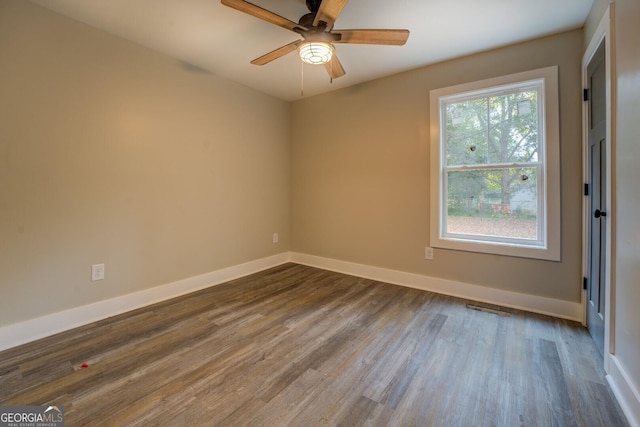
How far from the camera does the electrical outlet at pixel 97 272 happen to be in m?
2.29

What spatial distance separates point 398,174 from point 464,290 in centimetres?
144

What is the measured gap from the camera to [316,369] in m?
1.67

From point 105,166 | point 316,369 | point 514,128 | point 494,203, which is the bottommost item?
point 316,369

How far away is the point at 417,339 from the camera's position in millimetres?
2012

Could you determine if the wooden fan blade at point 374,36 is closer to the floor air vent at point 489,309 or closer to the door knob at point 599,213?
the door knob at point 599,213

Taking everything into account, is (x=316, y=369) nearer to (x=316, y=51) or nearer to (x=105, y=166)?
(x=316, y=51)

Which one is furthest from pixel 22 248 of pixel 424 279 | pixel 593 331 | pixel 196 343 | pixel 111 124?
pixel 593 331

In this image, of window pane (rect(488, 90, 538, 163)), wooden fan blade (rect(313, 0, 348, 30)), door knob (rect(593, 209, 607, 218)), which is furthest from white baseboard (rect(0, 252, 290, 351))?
door knob (rect(593, 209, 607, 218))

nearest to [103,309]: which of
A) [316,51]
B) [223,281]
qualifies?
[223,281]

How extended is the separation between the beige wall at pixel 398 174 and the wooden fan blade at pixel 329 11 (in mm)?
1643

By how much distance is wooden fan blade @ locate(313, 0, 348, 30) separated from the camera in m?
1.56

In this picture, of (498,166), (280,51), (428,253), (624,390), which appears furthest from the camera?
(428,253)

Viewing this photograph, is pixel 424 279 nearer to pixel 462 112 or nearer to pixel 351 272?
pixel 351 272

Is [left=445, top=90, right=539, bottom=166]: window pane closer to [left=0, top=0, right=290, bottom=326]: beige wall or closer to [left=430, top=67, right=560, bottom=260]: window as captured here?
[left=430, top=67, right=560, bottom=260]: window
